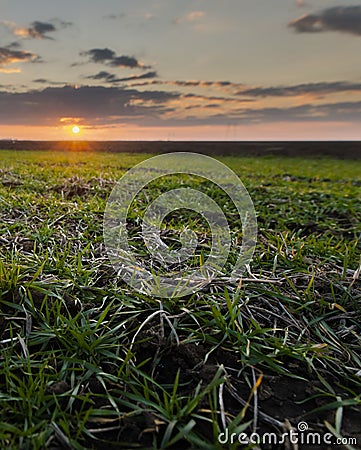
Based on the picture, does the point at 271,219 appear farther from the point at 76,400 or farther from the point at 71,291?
the point at 76,400

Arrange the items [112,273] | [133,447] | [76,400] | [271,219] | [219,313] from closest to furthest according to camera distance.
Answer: [133,447]
[76,400]
[219,313]
[112,273]
[271,219]

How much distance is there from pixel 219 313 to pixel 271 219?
2.44 m

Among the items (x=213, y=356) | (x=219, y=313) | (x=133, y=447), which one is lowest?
(x=133, y=447)

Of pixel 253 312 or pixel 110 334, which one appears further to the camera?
pixel 253 312

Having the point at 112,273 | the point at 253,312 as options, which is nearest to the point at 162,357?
the point at 253,312

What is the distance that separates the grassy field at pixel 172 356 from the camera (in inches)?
48.8

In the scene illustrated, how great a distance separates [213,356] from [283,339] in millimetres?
355

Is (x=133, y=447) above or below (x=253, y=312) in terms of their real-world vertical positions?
below

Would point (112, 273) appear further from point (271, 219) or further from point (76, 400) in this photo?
point (271, 219)

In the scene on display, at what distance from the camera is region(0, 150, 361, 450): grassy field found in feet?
4.07

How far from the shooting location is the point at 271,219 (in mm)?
3943

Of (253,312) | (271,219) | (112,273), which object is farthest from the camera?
(271,219)

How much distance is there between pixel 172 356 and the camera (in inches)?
60.7

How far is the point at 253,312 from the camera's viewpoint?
1854 mm
